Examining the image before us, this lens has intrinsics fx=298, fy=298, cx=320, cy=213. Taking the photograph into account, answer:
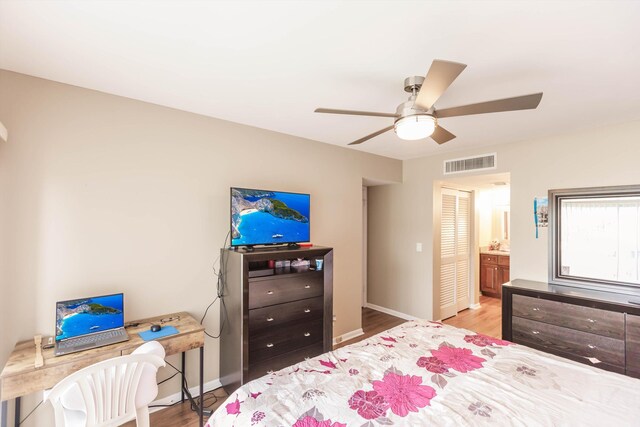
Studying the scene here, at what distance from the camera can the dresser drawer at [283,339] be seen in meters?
2.51

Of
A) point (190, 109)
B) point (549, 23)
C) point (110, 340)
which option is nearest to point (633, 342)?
point (549, 23)

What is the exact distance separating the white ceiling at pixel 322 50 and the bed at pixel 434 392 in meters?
1.83

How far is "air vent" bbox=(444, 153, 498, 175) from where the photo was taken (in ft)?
12.3

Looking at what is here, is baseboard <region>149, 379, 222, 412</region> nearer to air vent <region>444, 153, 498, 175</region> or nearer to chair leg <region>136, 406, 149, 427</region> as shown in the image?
chair leg <region>136, 406, 149, 427</region>

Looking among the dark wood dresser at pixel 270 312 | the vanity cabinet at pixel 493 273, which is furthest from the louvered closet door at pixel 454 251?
the dark wood dresser at pixel 270 312

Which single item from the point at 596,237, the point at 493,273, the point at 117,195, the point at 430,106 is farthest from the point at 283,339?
the point at 493,273

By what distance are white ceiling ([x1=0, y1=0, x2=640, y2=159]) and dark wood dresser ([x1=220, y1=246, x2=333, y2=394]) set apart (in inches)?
53.6

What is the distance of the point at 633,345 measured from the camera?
2.49 m

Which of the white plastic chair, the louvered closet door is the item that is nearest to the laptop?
the white plastic chair

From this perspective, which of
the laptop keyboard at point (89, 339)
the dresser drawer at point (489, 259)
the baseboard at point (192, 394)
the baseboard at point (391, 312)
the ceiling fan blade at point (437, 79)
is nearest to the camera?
the ceiling fan blade at point (437, 79)

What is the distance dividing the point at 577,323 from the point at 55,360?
4070 mm

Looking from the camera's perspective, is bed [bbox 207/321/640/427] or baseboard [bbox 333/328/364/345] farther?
baseboard [bbox 333/328/364/345]

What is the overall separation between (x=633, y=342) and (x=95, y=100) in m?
4.72

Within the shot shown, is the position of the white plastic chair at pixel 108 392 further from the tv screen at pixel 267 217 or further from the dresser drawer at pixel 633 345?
the dresser drawer at pixel 633 345
